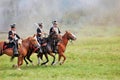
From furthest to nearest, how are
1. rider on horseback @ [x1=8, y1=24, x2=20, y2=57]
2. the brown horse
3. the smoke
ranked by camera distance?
the smoke → the brown horse → rider on horseback @ [x1=8, y1=24, x2=20, y2=57]

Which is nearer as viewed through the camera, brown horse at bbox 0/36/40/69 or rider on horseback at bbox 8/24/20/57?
rider on horseback at bbox 8/24/20/57

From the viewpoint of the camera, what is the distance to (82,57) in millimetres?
28422

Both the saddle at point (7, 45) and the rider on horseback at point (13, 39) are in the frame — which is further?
the saddle at point (7, 45)

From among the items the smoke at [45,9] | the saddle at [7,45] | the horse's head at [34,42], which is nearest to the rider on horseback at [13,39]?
the saddle at [7,45]

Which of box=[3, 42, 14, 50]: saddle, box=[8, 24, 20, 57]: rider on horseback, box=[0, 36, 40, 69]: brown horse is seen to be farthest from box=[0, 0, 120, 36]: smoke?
box=[0, 36, 40, 69]: brown horse

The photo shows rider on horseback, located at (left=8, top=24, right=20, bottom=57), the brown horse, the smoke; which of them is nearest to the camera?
rider on horseback, located at (left=8, top=24, right=20, bottom=57)

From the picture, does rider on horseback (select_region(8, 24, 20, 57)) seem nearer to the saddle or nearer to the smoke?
the saddle

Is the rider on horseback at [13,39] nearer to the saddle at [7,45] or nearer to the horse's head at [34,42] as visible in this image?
the saddle at [7,45]

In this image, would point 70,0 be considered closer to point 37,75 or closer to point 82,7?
point 82,7

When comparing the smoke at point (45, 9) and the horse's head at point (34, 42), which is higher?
the smoke at point (45, 9)

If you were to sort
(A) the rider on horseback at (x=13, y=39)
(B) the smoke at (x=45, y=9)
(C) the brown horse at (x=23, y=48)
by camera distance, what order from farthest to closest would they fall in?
(B) the smoke at (x=45, y=9) < (C) the brown horse at (x=23, y=48) < (A) the rider on horseback at (x=13, y=39)

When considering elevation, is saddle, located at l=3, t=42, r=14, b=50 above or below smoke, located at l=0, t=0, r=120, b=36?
below

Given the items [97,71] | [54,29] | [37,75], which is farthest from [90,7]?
[37,75]

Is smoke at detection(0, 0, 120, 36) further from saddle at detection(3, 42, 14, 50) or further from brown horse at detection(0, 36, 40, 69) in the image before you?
brown horse at detection(0, 36, 40, 69)
